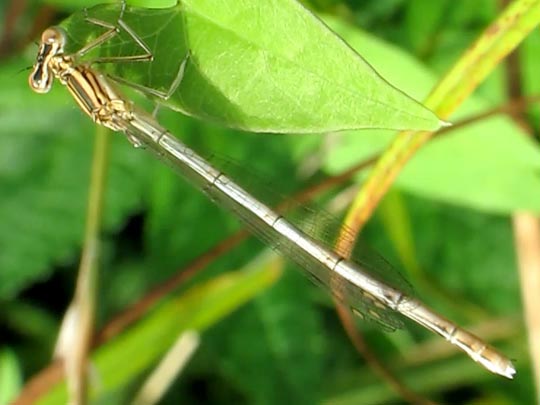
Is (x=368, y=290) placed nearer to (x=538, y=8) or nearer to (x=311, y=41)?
(x=538, y=8)

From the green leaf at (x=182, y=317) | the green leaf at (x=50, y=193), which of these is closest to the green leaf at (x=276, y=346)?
the green leaf at (x=182, y=317)

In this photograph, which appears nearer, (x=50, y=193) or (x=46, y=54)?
(x=46, y=54)

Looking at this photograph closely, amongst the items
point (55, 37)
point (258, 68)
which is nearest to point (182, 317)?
point (55, 37)

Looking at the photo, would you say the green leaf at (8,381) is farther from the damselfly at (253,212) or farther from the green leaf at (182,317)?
the damselfly at (253,212)

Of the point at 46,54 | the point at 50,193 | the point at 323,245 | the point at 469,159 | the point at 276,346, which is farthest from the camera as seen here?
the point at 50,193

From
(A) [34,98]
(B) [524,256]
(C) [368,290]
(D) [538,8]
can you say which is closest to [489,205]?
(B) [524,256]

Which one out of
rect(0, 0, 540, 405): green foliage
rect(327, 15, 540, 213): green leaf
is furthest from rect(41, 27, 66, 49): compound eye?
rect(327, 15, 540, 213): green leaf

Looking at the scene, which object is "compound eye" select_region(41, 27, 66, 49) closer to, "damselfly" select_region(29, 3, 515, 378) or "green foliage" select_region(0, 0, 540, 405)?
"damselfly" select_region(29, 3, 515, 378)

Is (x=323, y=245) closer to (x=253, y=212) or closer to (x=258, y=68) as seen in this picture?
(x=253, y=212)
